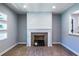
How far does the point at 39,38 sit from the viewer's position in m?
8.13

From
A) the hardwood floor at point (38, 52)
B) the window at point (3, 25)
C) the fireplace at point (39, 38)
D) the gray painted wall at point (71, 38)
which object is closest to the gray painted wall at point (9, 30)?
the window at point (3, 25)

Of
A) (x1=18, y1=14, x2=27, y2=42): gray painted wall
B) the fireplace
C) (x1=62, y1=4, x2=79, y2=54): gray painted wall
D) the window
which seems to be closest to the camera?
(x1=62, y1=4, x2=79, y2=54): gray painted wall

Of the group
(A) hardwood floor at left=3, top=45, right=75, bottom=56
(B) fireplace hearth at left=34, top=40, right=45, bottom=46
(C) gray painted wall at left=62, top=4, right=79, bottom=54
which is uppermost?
(C) gray painted wall at left=62, top=4, right=79, bottom=54

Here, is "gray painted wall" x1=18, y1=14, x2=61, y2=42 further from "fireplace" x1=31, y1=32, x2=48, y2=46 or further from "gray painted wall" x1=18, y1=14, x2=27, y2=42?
"fireplace" x1=31, y1=32, x2=48, y2=46

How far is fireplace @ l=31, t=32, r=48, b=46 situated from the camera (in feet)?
26.1

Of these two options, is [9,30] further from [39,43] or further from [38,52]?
[39,43]

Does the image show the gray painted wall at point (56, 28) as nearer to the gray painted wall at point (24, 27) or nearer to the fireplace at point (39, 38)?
the gray painted wall at point (24, 27)

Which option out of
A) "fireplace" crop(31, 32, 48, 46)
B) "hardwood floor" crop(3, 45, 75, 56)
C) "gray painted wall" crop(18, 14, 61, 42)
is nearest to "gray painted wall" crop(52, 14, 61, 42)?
"gray painted wall" crop(18, 14, 61, 42)

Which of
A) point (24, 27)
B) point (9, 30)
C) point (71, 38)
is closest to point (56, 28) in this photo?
point (24, 27)

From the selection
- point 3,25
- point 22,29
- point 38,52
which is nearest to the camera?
point 38,52

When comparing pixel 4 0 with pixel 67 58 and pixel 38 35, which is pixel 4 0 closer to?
pixel 67 58

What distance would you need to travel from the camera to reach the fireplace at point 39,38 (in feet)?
26.1

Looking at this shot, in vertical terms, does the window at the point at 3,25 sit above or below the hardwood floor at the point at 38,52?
above

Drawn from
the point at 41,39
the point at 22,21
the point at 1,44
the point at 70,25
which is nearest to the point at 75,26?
the point at 70,25
